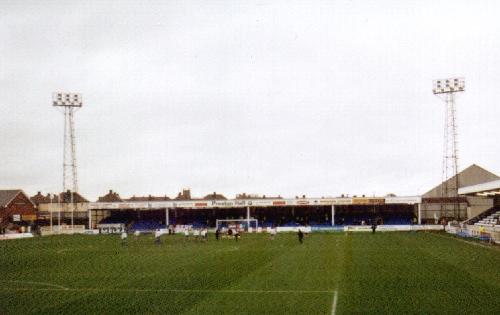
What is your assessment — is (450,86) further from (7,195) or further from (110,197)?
(110,197)

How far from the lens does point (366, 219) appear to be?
83.7 meters

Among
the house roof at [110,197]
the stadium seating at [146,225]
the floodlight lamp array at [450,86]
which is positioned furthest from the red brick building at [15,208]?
the floodlight lamp array at [450,86]

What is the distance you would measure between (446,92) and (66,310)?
6182 centimetres

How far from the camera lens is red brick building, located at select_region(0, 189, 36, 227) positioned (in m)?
82.4

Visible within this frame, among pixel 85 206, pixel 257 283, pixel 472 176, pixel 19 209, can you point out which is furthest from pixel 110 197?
pixel 257 283

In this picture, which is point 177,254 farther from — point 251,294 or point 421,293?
point 421,293

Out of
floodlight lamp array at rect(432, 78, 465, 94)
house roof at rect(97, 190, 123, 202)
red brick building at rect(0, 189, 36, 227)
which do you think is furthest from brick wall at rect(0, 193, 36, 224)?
floodlight lamp array at rect(432, 78, 465, 94)

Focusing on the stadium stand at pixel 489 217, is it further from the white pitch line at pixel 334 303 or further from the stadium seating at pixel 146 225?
the stadium seating at pixel 146 225

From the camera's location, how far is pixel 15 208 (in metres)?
84.4

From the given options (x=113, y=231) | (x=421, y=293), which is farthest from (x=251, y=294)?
(x=113, y=231)

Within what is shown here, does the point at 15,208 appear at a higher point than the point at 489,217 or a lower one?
higher

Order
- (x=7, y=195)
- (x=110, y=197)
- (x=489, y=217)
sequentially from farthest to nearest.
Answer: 1. (x=110, y=197)
2. (x=7, y=195)
3. (x=489, y=217)

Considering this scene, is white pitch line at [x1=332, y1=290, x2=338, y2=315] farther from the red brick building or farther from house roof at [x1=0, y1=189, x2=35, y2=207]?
house roof at [x1=0, y1=189, x2=35, y2=207]

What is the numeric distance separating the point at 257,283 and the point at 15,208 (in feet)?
243
